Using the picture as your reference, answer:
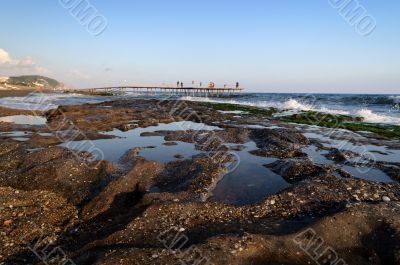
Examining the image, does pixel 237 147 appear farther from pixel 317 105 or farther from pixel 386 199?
pixel 317 105

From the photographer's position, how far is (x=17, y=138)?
1509 cm

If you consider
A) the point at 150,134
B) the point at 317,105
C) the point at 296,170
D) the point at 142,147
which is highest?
the point at 296,170

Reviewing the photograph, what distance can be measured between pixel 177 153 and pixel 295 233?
298 inches

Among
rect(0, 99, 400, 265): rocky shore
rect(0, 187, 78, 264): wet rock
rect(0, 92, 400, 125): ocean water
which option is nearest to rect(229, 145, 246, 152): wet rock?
rect(0, 99, 400, 265): rocky shore

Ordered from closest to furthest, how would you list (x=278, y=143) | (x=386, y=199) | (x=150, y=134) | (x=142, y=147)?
(x=386, y=199) → (x=142, y=147) → (x=278, y=143) → (x=150, y=134)

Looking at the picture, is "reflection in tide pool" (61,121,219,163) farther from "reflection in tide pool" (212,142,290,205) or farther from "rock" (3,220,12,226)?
"rock" (3,220,12,226)

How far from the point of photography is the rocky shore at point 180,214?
219 inches

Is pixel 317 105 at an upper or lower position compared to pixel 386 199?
lower

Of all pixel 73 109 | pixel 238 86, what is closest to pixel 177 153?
pixel 73 109

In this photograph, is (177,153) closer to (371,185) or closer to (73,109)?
(371,185)

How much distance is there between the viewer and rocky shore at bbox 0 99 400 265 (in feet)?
18.2

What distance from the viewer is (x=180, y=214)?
6992 mm

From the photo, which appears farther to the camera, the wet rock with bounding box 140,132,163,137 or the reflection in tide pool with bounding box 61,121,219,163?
the wet rock with bounding box 140,132,163,137

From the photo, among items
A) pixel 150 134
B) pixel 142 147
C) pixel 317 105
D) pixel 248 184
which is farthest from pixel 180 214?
pixel 317 105
